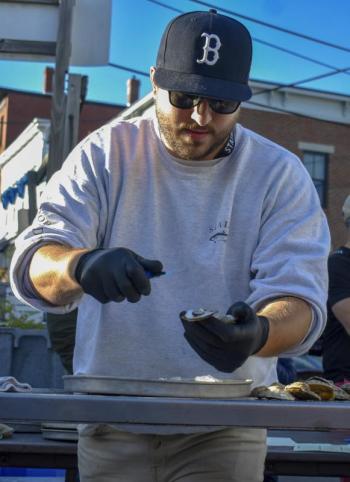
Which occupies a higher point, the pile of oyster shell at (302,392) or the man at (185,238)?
the man at (185,238)

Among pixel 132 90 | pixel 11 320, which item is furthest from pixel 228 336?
pixel 132 90

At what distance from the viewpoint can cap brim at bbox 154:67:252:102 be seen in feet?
7.38

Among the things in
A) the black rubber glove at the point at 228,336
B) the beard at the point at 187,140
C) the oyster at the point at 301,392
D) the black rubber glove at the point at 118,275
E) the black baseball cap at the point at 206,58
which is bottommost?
the oyster at the point at 301,392

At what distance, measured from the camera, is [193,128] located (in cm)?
232

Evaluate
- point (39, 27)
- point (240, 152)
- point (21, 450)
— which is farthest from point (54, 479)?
point (39, 27)

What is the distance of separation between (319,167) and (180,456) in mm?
28034

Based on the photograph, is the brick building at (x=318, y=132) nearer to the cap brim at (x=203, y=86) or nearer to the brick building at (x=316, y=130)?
the brick building at (x=316, y=130)

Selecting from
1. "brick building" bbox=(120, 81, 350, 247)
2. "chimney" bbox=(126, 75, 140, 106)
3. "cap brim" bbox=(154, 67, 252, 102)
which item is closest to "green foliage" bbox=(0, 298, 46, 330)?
"cap brim" bbox=(154, 67, 252, 102)

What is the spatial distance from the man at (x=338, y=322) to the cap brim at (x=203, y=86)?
257 centimetres

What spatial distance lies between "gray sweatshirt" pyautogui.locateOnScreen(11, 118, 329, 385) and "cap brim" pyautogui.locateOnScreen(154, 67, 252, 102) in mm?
201

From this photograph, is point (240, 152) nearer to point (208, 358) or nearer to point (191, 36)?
point (191, 36)

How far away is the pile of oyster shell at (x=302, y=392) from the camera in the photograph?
208cm

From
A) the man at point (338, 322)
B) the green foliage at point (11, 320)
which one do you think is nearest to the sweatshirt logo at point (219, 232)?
the man at point (338, 322)

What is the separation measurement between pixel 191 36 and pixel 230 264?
59 centimetres
